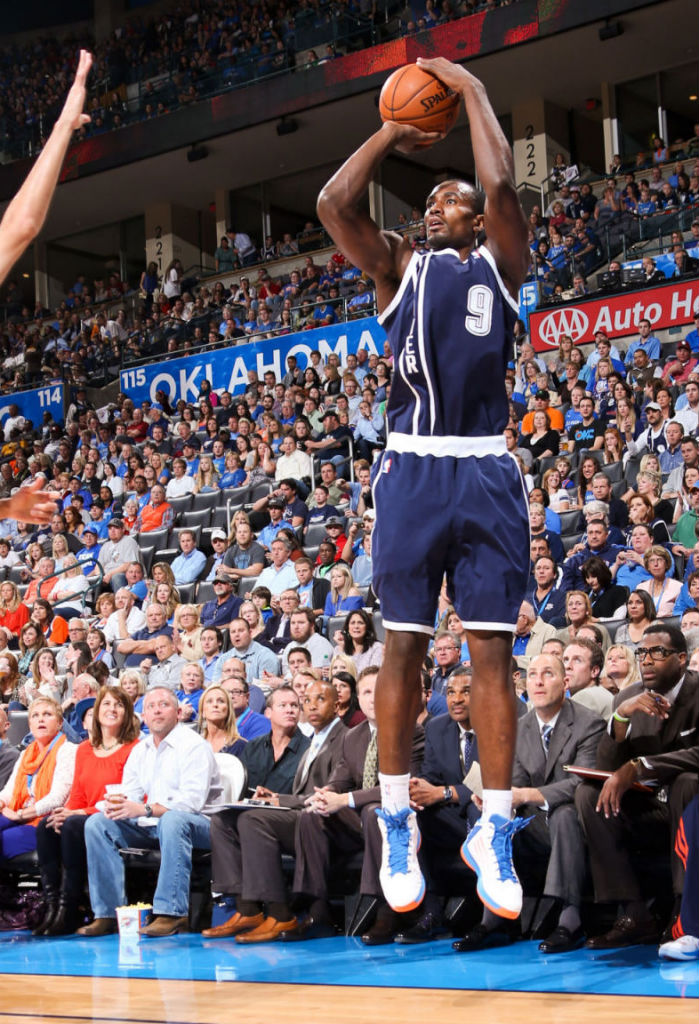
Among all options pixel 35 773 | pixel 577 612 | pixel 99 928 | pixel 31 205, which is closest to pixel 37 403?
pixel 35 773

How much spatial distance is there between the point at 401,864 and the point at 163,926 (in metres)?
3.36

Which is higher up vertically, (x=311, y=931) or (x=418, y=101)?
(x=418, y=101)

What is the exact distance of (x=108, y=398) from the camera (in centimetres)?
2112

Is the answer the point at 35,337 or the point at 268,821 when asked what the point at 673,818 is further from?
the point at 35,337

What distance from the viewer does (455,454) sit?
3529 millimetres

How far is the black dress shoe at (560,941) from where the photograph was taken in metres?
5.38

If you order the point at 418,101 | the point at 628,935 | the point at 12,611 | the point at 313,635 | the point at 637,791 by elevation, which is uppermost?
the point at 418,101

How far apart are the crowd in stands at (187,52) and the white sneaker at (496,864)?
54.8ft

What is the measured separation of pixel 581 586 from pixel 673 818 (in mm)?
3576

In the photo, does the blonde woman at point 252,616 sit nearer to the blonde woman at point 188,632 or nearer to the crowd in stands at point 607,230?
the blonde woman at point 188,632

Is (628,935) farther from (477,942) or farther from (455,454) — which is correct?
(455,454)

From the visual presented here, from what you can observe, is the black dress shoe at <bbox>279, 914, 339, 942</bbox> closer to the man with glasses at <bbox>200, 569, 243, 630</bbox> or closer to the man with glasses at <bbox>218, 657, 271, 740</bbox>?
the man with glasses at <bbox>218, 657, 271, 740</bbox>

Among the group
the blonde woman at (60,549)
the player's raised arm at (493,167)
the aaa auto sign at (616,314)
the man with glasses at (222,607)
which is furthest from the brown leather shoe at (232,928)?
the aaa auto sign at (616,314)

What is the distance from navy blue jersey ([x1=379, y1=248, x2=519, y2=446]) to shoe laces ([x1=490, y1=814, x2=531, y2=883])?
1116 mm
